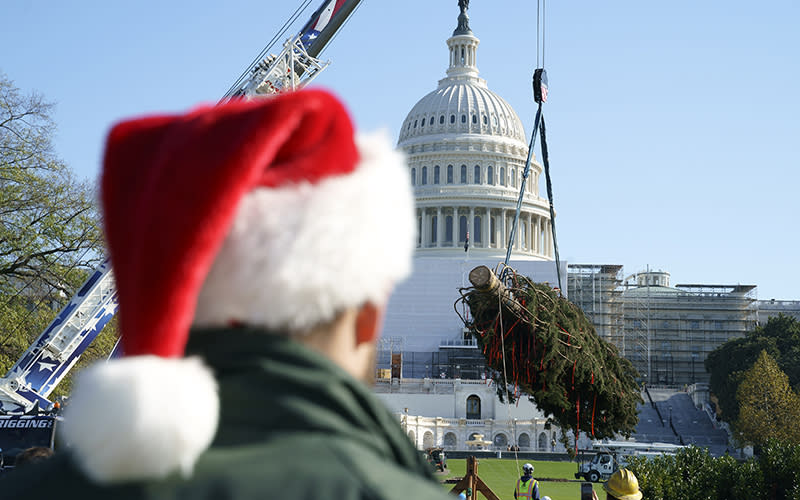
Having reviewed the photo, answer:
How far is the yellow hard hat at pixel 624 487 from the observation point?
22.9 ft

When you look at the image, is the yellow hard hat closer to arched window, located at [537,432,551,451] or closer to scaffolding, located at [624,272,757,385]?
arched window, located at [537,432,551,451]

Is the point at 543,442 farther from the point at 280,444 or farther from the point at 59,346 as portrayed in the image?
the point at 280,444

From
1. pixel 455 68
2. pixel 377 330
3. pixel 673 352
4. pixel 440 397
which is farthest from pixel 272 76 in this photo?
pixel 455 68

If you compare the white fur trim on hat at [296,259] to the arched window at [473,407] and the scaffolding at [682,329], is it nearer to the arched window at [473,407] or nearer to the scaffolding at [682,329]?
the arched window at [473,407]

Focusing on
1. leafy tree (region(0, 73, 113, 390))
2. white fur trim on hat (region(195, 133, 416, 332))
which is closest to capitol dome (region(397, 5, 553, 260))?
leafy tree (region(0, 73, 113, 390))

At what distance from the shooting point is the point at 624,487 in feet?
23.0

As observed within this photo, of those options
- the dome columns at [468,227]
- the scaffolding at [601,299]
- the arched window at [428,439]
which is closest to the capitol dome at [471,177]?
the dome columns at [468,227]

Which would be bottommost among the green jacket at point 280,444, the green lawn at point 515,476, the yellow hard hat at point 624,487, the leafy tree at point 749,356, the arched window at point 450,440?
the green lawn at point 515,476

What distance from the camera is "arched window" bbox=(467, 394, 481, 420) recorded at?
203 ft

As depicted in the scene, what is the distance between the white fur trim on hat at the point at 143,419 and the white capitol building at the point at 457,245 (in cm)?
5444

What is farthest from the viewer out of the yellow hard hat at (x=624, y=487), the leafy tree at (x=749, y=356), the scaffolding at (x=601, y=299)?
the scaffolding at (x=601, y=299)

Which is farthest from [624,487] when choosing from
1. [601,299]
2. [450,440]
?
[601,299]

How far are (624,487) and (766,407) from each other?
4454cm

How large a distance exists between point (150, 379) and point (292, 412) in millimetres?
173
